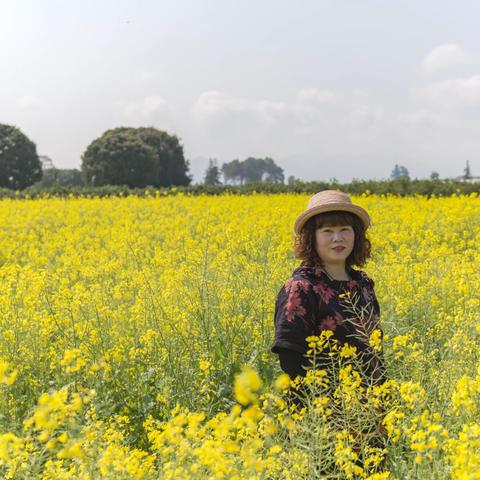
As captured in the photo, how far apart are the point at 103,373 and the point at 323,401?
1.76 metres

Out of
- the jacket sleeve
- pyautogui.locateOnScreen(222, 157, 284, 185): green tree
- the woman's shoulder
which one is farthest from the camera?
pyautogui.locateOnScreen(222, 157, 284, 185): green tree

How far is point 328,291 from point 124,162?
44.4 metres

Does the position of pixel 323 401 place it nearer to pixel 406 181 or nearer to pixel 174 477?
pixel 174 477

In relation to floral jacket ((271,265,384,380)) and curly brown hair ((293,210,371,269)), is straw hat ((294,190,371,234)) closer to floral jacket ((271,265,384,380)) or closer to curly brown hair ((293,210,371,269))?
curly brown hair ((293,210,371,269))

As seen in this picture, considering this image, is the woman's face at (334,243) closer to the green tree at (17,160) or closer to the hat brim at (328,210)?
the hat brim at (328,210)

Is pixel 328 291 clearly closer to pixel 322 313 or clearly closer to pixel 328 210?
pixel 322 313

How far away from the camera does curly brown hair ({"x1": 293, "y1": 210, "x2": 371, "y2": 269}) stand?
302cm

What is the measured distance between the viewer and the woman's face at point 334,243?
9.64 ft

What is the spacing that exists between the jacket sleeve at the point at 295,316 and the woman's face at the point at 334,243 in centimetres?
22

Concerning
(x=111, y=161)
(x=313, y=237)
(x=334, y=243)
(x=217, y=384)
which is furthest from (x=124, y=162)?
(x=334, y=243)

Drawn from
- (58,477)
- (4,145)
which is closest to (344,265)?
(58,477)

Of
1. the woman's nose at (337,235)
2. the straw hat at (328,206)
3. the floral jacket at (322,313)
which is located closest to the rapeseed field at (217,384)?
the floral jacket at (322,313)

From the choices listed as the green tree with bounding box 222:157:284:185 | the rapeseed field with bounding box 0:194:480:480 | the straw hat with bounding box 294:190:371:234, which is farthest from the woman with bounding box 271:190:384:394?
the green tree with bounding box 222:157:284:185

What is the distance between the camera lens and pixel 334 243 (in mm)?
2941
